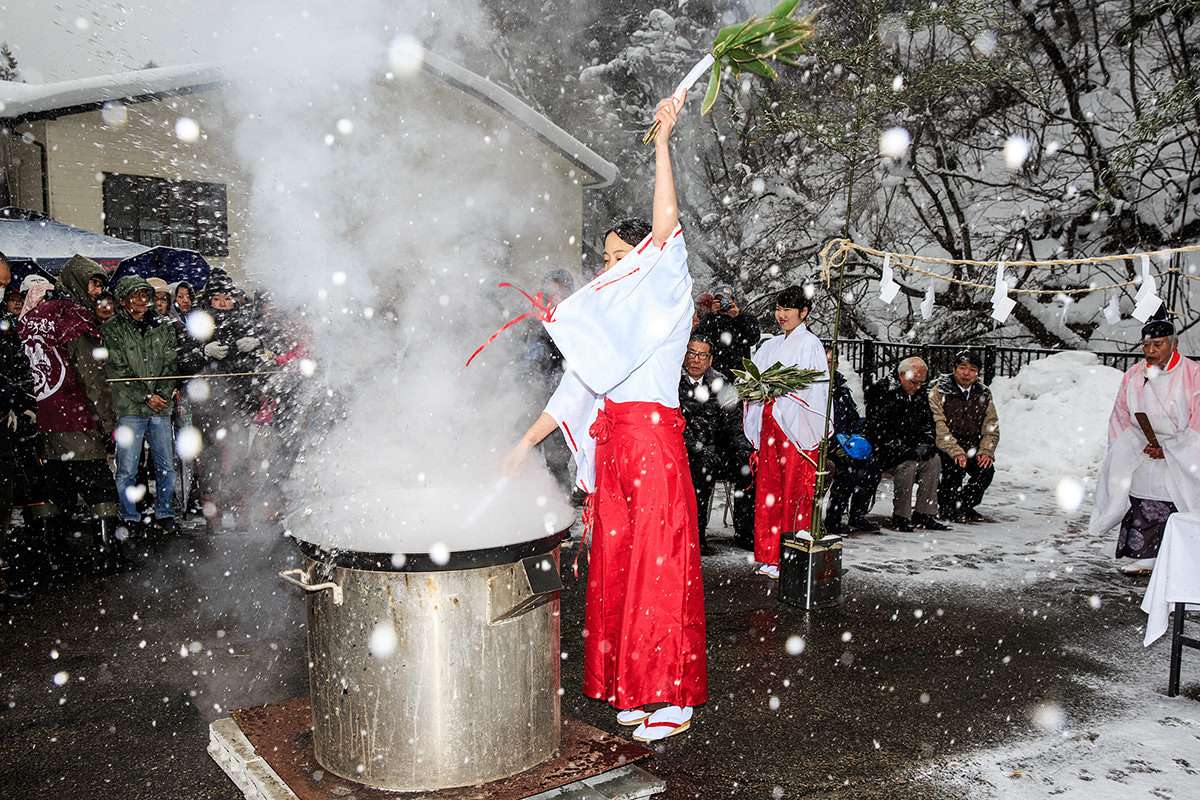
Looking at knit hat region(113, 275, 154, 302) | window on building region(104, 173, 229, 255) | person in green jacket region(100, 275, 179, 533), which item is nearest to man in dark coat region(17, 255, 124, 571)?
person in green jacket region(100, 275, 179, 533)

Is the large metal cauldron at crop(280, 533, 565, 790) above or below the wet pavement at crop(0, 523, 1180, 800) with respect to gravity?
above

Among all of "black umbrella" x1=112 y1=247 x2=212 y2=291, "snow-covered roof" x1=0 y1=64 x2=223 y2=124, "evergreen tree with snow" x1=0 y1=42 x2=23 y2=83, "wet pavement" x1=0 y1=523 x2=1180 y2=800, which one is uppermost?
"evergreen tree with snow" x1=0 y1=42 x2=23 y2=83

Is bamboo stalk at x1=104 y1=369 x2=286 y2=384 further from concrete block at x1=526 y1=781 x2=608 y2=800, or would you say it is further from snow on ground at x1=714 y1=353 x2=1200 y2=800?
concrete block at x1=526 y1=781 x2=608 y2=800

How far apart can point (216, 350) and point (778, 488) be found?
202 inches

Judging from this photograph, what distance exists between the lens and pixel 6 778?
10.2 feet

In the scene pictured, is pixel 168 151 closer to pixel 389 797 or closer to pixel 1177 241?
pixel 389 797

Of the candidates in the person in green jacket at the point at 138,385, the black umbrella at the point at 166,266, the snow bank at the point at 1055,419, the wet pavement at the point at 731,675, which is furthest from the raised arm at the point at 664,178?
the snow bank at the point at 1055,419

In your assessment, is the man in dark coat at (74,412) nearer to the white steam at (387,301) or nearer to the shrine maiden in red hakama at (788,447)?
the white steam at (387,301)

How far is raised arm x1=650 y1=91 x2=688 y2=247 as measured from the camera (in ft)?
9.78

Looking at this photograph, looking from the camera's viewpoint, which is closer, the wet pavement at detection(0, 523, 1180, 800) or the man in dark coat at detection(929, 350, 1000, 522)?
the wet pavement at detection(0, 523, 1180, 800)

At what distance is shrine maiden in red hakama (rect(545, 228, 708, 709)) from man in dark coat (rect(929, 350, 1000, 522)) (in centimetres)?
587

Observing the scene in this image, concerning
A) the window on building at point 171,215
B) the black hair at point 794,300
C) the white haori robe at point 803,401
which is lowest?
the white haori robe at point 803,401

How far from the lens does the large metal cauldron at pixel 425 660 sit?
8.30ft

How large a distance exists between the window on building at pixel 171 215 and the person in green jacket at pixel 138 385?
23.5ft
